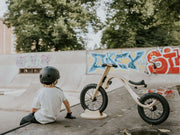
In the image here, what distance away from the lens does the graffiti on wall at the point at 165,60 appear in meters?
14.3

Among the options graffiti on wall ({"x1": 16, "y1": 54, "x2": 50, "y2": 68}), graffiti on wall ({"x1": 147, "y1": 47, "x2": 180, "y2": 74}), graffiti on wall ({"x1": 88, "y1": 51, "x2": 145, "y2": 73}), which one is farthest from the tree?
graffiti on wall ({"x1": 147, "y1": 47, "x2": 180, "y2": 74})

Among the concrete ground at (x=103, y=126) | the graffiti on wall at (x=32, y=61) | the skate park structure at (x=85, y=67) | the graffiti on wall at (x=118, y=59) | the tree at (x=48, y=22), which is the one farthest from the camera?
the tree at (x=48, y=22)

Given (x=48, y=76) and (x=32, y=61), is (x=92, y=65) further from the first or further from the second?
(x=48, y=76)

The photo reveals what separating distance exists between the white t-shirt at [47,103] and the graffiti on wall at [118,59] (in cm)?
1203

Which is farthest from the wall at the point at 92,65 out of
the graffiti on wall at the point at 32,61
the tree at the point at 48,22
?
the tree at the point at 48,22

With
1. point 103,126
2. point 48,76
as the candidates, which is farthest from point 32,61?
point 103,126

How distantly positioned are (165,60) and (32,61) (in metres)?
12.3

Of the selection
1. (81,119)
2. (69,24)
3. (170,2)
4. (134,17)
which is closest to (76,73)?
(170,2)

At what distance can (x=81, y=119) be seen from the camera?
423 centimetres

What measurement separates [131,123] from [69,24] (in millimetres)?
22737

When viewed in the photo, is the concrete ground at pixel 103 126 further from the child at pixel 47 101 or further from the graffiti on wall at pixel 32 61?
the graffiti on wall at pixel 32 61

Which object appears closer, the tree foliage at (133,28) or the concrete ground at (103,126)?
the concrete ground at (103,126)

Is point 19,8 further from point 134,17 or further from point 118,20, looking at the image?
point 134,17

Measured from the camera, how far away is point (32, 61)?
1986cm
